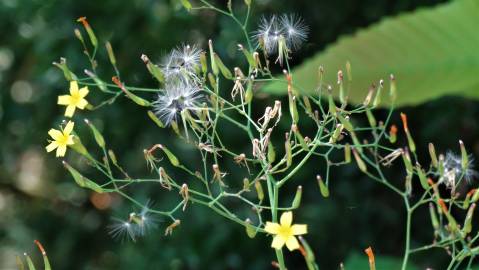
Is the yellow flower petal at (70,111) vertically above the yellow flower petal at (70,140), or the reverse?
the yellow flower petal at (70,111)

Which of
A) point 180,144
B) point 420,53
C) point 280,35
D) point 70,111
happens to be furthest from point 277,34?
point 180,144

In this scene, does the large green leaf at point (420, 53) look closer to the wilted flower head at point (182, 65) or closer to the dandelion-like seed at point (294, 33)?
the dandelion-like seed at point (294, 33)

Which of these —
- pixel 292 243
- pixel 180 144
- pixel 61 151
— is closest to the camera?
pixel 292 243

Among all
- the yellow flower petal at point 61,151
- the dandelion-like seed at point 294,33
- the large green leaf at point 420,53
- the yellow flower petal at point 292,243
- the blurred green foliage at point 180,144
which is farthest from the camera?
the blurred green foliage at point 180,144

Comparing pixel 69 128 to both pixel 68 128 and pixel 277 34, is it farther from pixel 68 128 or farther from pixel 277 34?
pixel 277 34

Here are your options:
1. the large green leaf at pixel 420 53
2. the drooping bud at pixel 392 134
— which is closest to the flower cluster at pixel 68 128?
the drooping bud at pixel 392 134

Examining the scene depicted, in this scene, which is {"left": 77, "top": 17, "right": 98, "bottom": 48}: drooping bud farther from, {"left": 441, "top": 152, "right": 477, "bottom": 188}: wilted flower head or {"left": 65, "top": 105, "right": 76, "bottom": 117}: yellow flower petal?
{"left": 441, "top": 152, "right": 477, "bottom": 188}: wilted flower head

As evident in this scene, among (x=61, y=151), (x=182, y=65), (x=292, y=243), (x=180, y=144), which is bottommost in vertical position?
(x=292, y=243)
